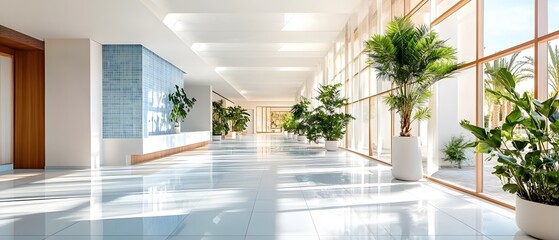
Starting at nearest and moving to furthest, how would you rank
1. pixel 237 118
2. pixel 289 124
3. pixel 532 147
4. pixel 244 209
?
pixel 532 147, pixel 244 209, pixel 289 124, pixel 237 118

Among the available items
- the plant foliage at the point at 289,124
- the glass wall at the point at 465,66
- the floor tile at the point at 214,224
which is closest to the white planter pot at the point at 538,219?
the glass wall at the point at 465,66

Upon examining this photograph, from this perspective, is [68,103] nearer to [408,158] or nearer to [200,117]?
[408,158]

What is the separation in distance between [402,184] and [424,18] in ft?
11.1

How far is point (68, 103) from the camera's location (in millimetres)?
8961

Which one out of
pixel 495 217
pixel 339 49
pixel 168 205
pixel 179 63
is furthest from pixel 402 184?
pixel 179 63

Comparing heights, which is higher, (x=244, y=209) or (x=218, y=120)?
(x=218, y=120)

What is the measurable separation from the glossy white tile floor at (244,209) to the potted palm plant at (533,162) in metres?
0.27

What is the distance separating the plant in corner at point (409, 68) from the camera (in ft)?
19.7

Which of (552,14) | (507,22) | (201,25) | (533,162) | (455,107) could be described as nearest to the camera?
(533,162)

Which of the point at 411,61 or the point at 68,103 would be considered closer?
the point at 411,61

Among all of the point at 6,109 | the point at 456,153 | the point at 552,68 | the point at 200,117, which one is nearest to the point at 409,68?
the point at 552,68

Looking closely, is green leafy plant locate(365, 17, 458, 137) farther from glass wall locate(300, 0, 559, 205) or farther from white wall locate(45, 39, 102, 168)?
white wall locate(45, 39, 102, 168)

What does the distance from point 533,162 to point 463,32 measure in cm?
877

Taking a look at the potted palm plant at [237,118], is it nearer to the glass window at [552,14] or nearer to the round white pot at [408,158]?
the round white pot at [408,158]
